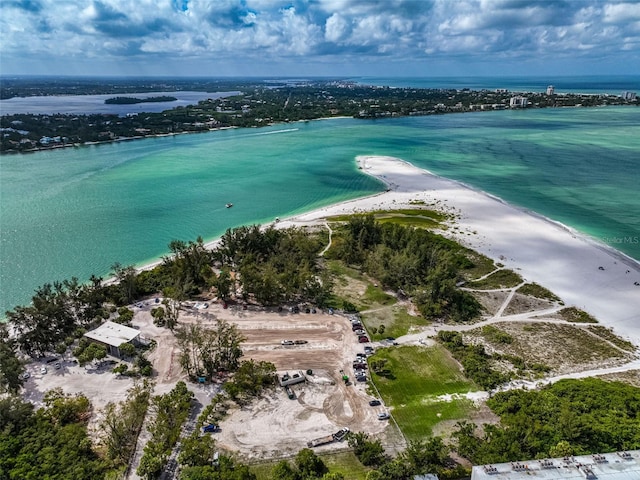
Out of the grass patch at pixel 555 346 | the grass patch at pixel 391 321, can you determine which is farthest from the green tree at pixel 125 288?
the grass patch at pixel 555 346

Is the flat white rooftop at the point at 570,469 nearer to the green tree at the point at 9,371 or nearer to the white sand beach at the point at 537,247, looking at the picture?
the white sand beach at the point at 537,247

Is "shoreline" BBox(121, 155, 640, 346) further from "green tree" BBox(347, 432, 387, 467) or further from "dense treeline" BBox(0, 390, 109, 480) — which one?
"green tree" BBox(347, 432, 387, 467)

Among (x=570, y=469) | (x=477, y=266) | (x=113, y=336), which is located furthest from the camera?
(x=477, y=266)

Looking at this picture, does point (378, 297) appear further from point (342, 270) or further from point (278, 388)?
point (278, 388)

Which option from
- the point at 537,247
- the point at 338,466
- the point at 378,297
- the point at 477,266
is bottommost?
the point at 338,466

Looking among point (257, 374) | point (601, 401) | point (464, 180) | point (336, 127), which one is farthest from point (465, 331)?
point (336, 127)

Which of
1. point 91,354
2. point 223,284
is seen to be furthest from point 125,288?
point 223,284
